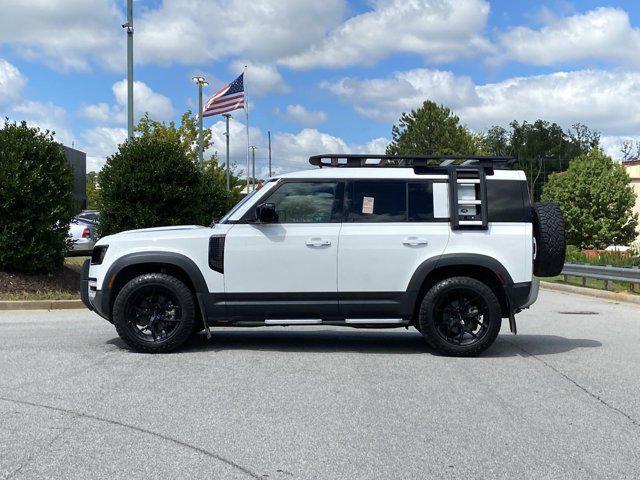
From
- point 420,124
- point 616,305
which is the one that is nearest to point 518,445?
point 616,305

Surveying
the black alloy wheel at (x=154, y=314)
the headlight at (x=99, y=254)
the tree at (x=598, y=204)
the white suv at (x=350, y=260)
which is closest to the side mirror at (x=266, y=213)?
the white suv at (x=350, y=260)

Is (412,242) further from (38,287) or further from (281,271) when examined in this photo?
(38,287)

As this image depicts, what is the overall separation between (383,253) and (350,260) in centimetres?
36

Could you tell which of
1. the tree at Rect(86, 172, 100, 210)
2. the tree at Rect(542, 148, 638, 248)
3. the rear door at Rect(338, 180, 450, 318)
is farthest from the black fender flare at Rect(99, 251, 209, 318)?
the tree at Rect(542, 148, 638, 248)

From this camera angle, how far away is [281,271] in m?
7.55

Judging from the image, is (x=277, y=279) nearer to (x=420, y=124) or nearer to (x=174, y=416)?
(x=174, y=416)

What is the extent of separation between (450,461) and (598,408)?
1.94 m

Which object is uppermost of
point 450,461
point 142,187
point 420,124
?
point 420,124

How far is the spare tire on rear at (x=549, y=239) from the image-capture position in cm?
771

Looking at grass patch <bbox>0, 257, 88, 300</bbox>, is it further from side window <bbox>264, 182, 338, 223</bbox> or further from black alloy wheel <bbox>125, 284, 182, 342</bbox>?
side window <bbox>264, 182, 338, 223</bbox>

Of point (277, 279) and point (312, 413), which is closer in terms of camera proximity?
point (312, 413)

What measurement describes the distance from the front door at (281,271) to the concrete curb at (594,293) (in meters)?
10.1

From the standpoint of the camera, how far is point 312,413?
5406mm

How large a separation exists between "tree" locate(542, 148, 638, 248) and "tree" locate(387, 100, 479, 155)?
702 inches
